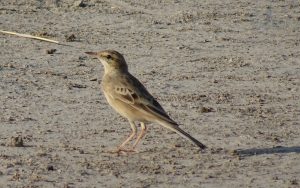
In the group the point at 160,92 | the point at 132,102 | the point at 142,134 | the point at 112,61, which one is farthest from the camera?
the point at 160,92

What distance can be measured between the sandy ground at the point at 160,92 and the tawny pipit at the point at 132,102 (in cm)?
35

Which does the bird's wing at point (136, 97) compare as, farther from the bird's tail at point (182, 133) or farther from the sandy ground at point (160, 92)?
the sandy ground at point (160, 92)

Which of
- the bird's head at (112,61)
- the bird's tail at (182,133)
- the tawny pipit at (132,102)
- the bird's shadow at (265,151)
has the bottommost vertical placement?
the bird's shadow at (265,151)

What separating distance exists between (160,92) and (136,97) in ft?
9.10

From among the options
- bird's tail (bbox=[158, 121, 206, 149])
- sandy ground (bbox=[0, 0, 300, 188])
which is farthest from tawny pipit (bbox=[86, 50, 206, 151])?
sandy ground (bbox=[0, 0, 300, 188])

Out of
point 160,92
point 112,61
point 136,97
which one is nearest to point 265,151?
point 136,97

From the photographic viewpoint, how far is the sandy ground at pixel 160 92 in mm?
11117

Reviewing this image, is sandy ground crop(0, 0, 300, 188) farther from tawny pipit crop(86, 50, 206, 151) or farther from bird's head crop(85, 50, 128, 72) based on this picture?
bird's head crop(85, 50, 128, 72)

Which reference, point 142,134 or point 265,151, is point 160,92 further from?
point 265,151

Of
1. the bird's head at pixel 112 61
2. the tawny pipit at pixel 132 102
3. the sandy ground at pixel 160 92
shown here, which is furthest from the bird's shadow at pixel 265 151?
the bird's head at pixel 112 61

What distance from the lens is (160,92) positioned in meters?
14.6

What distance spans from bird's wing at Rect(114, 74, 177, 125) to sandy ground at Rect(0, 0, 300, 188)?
0.48 meters

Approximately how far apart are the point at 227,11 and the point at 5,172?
9745mm

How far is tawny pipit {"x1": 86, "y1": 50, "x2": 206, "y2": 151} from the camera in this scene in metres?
A: 11.5
